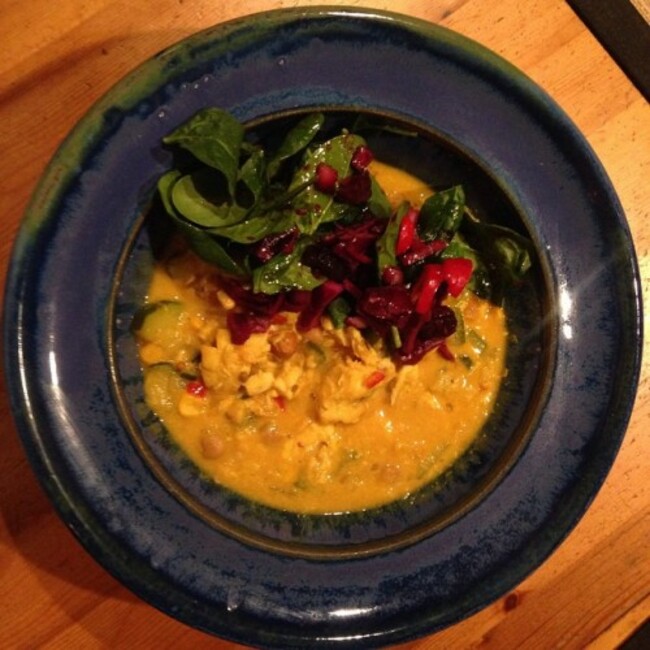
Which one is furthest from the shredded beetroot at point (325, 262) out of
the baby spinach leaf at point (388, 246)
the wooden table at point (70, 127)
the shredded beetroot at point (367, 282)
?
the wooden table at point (70, 127)

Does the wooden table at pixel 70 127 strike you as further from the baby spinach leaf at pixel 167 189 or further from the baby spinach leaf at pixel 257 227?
the baby spinach leaf at pixel 257 227

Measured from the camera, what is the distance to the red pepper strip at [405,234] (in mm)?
2104

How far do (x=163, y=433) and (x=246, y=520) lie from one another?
0.35 metres

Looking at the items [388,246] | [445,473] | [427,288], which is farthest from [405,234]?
[445,473]

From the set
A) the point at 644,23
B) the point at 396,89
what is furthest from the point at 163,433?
the point at 644,23

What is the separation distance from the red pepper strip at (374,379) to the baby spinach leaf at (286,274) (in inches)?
12.5

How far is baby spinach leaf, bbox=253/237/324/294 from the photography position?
6.76 feet

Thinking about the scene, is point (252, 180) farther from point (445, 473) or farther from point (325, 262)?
point (445, 473)

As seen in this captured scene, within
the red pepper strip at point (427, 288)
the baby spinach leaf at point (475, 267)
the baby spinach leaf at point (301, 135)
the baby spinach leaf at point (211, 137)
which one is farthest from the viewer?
the baby spinach leaf at point (475, 267)

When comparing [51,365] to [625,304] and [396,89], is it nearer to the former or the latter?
[396,89]

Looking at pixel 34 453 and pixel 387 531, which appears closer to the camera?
pixel 34 453

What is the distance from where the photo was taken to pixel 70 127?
7.18 feet

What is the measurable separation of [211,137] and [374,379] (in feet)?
2.75

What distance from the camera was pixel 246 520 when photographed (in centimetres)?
215
